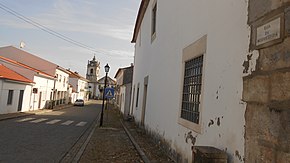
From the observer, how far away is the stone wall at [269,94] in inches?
84.0

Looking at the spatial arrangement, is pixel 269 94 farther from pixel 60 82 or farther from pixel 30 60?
pixel 60 82

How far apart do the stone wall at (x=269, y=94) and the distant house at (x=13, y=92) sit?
61.5 ft

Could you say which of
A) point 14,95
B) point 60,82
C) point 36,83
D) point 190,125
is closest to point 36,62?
point 60,82

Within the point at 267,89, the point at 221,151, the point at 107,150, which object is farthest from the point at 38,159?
→ the point at 267,89

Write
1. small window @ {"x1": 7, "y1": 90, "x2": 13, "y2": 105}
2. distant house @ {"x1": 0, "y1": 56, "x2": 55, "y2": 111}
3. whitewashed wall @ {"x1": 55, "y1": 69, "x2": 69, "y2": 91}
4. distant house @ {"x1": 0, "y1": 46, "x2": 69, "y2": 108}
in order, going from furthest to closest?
whitewashed wall @ {"x1": 55, "y1": 69, "x2": 69, "y2": 91}
distant house @ {"x1": 0, "y1": 46, "x2": 69, "y2": 108}
distant house @ {"x1": 0, "y1": 56, "x2": 55, "y2": 111}
small window @ {"x1": 7, "y1": 90, "x2": 13, "y2": 105}

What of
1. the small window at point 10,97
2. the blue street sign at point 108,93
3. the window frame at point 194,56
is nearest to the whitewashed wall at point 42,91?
the small window at point 10,97

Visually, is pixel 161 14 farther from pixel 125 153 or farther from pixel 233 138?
pixel 233 138

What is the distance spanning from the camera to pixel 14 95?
20328 millimetres

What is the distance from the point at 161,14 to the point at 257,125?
7.45 metres

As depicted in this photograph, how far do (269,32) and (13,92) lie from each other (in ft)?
70.2

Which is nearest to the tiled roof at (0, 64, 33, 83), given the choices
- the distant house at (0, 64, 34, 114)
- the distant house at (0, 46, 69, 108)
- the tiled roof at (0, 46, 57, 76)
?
the distant house at (0, 64, 34, 114)

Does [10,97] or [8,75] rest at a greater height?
[8,75]

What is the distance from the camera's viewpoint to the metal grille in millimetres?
4894

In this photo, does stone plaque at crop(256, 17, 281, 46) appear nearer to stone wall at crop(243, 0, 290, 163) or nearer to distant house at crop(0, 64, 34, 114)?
stone wall at crop(243, 0, 290, 163)
